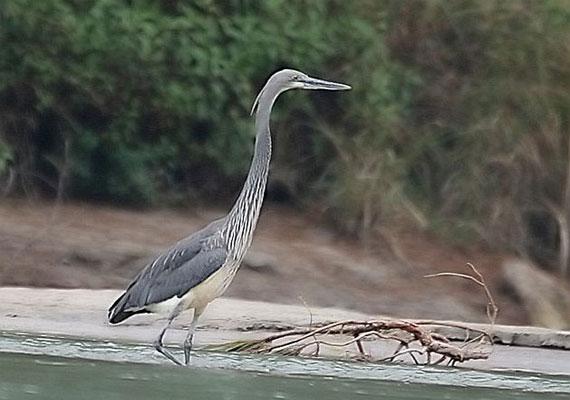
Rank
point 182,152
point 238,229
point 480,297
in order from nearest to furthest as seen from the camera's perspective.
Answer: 1. point 238,229
2. point 480,297
3. point 182,152

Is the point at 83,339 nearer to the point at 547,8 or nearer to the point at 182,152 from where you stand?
the point at 182,152

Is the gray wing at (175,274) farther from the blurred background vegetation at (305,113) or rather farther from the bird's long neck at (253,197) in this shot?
the blurred background vegetation at (305,113)

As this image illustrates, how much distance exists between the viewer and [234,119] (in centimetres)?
1546

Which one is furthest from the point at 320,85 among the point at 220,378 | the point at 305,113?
the point at 305,113

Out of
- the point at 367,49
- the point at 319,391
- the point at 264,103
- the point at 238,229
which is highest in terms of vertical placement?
the point at 367,49

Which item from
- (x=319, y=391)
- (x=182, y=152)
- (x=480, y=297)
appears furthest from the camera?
(x=182, y=152)

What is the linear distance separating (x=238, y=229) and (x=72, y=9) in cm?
528

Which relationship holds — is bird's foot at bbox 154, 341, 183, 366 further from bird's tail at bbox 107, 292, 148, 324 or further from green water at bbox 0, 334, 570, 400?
bird's tail at bbox 107, 292, 148, 324

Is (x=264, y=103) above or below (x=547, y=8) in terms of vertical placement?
below

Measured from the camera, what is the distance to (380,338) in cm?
1049

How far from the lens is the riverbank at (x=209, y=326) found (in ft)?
36.4

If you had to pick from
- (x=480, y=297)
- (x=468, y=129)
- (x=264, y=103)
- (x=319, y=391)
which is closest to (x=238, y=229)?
(x=264, y=103)

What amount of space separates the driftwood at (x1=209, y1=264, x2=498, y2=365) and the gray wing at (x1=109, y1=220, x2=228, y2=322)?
61 cm

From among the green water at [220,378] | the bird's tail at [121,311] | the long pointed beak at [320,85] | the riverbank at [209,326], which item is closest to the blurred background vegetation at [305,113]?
the riverbank at [209,326]
